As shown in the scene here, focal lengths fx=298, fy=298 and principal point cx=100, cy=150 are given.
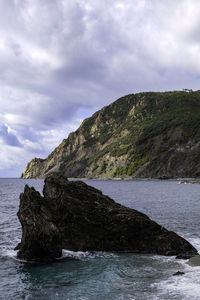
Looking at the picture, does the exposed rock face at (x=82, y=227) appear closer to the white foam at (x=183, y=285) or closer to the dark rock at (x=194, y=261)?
the dark rock at (x=194, y=261)

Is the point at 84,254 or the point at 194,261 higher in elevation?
the point at 194,261

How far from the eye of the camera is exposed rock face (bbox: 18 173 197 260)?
21.9 metres

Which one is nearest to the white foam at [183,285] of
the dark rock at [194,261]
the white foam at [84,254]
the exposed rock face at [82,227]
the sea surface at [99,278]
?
the sea surface at [99,278]

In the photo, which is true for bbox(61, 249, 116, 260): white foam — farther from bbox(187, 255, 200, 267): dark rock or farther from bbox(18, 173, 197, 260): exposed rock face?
bbox(187, 255, 200, 267): dark rock

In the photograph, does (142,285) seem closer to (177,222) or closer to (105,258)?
(105,258)

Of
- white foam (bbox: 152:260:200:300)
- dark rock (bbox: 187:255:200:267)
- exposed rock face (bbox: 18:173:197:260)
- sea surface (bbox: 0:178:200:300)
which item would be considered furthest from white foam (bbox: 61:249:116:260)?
white foam (bbox: 152:260:200:300)

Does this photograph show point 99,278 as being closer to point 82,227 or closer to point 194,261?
point 194,261

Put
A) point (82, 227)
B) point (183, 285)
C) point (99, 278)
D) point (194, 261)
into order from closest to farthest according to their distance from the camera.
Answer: point (183, 285) → point (99, 278) → point (194, 261) → point (82, 227)

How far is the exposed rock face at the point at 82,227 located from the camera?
2194 cm

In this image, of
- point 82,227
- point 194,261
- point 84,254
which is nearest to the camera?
point 194,261

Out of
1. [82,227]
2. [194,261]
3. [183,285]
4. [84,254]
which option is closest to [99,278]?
[183,285]

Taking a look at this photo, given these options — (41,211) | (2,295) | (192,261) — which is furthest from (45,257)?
(192,261)

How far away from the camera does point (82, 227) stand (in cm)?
2509

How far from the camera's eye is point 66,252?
948 inches
